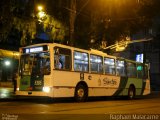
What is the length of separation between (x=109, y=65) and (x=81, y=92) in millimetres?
3923

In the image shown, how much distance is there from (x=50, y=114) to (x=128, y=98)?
14.2 m

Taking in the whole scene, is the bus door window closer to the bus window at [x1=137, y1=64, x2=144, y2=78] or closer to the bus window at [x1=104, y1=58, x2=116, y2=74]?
the bus window at [x1=137, y1=64, x2=144, y2=78]

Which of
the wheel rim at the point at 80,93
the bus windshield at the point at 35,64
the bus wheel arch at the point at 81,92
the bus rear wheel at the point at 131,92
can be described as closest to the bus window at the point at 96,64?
the bus wheel arch at the point at 81,92

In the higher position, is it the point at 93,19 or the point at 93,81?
the point at 93,19

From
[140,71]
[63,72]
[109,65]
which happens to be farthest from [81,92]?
[140,71]

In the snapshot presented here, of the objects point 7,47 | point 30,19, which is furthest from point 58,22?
point 7,47

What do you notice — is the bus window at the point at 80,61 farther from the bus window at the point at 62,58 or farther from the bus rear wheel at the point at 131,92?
the bus rear wheel at the point at 131,92

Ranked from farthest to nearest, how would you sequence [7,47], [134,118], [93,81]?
[7,47] → [93,81] → [134,118]

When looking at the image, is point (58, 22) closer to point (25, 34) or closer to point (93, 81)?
point (25, 34)

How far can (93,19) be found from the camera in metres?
31.9

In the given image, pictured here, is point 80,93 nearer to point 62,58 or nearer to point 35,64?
point 62,58

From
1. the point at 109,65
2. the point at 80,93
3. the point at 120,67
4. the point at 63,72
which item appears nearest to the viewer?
the point at 63,72

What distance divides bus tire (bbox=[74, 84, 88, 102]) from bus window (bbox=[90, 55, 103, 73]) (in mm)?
1418

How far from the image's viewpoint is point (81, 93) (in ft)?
73.6
